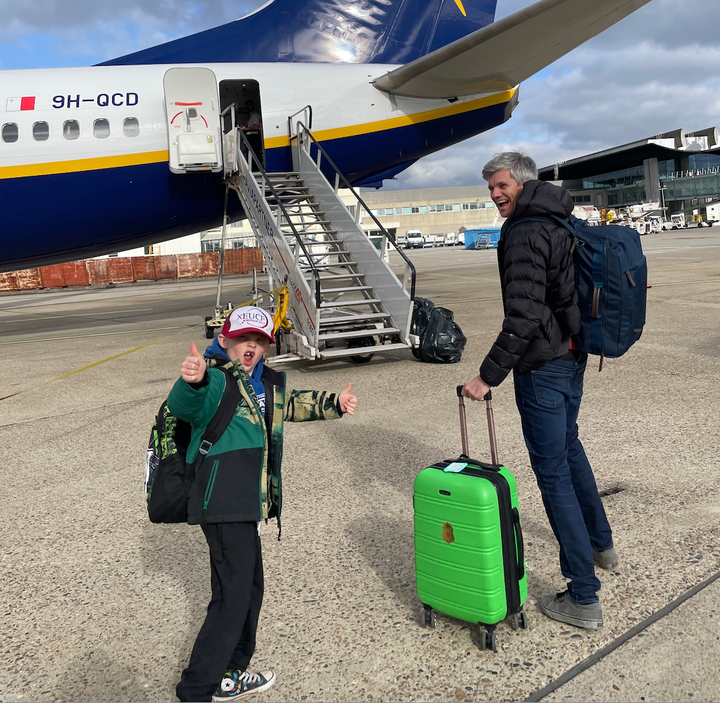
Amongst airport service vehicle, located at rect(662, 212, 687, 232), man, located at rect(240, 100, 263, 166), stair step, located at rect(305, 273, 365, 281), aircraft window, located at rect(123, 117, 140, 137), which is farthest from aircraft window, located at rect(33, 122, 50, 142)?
airport service vehicle, located at rect(662, 212, 687, 232)

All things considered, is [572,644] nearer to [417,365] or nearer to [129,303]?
[417,365]

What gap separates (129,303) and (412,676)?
23.7m

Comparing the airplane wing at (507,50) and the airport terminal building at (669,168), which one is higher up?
the airport terminal building at (669,168)

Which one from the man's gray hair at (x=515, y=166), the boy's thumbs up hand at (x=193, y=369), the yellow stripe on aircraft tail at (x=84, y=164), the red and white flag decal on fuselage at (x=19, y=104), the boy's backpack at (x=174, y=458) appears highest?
the red and white flag decal on fuselage at (x=19, y=104)

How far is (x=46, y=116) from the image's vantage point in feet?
38.3

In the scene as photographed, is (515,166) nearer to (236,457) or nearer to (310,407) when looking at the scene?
(310,407)

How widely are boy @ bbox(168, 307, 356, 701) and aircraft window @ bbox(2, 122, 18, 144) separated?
11194 mm

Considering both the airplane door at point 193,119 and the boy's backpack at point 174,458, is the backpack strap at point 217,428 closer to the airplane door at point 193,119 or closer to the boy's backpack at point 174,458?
the boy's backpack at point 174,458

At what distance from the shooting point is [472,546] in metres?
2.82

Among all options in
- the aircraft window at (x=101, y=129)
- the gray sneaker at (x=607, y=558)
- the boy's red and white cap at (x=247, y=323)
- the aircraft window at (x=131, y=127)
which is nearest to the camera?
the boy's red and white cap at (x=247, y=323)

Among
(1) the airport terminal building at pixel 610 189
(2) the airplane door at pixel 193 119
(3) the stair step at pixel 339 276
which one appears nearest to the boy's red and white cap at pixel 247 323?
(3) the stair step at pixel 339 276

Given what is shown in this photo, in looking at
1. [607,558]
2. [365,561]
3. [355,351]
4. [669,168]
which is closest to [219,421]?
[365,561]

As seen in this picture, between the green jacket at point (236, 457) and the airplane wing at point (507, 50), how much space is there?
29.9 ft

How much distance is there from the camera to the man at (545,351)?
2932mm
